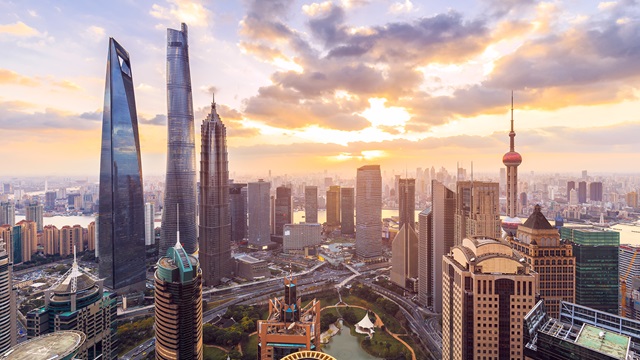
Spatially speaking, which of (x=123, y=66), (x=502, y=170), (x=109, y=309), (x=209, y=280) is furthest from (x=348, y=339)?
(x=502, y=170)

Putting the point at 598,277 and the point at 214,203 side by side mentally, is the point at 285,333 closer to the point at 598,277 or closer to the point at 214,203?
the point at 598,277

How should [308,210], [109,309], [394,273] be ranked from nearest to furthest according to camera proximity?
[109,309]
[394,273]
[308,210]

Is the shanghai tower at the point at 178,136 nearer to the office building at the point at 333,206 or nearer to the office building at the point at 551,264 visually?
the office building at the point at 551,264

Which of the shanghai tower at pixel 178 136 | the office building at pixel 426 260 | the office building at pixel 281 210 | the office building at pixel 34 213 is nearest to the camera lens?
the office building at pixel 426 260

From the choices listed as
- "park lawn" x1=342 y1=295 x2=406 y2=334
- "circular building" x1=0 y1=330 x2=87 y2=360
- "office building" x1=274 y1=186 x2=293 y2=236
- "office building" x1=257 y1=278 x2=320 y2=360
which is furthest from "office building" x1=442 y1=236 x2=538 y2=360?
"office building" x1=274 y1=186 x2=293 y2=236

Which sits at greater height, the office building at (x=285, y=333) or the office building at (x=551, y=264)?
the office building at (x=551, y=264)

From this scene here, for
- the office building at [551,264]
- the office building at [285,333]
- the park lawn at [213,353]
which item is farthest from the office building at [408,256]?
the office building at [285,333]

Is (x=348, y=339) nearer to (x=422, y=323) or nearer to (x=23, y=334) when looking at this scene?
(x=422, y=323)

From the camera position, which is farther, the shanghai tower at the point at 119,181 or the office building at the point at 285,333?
the shanghai tower at the point at 119,181
